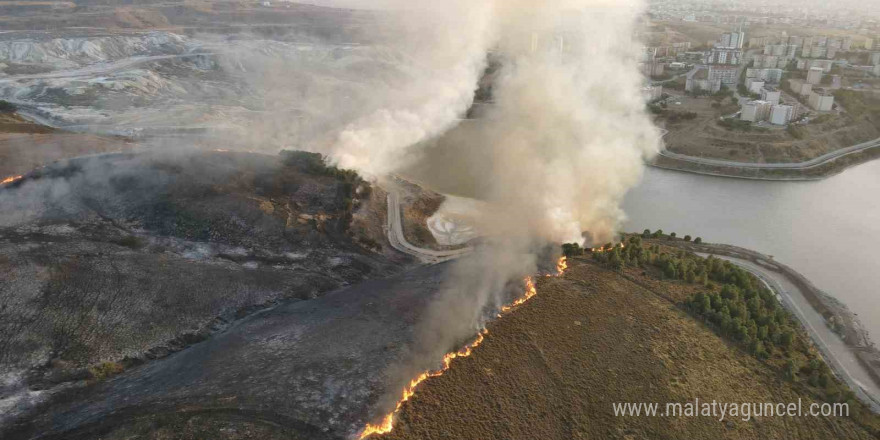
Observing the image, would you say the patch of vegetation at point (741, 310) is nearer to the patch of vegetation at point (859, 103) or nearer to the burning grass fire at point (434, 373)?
the burning grass fire at point (434, 373)

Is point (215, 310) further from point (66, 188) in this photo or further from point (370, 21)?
point (370, 21)

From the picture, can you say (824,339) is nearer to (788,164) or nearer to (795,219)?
(795,219)

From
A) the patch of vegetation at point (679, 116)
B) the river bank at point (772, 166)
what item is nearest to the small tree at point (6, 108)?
the river bank at point (772, 166)

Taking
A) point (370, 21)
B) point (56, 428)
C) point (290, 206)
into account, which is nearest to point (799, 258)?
point (290, 206)

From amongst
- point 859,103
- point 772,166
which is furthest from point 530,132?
point 859,103

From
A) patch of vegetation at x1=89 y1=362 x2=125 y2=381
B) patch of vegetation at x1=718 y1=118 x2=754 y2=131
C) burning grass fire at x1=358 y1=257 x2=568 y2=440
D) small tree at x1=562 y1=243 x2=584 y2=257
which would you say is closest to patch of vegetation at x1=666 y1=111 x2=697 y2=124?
patch of vegetation at x1=718 y1=118 x2=754 y2=131

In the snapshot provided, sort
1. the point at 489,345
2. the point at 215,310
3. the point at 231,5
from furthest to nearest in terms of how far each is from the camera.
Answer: the point at 231,5, the point at 215,310, the point at 489,345
